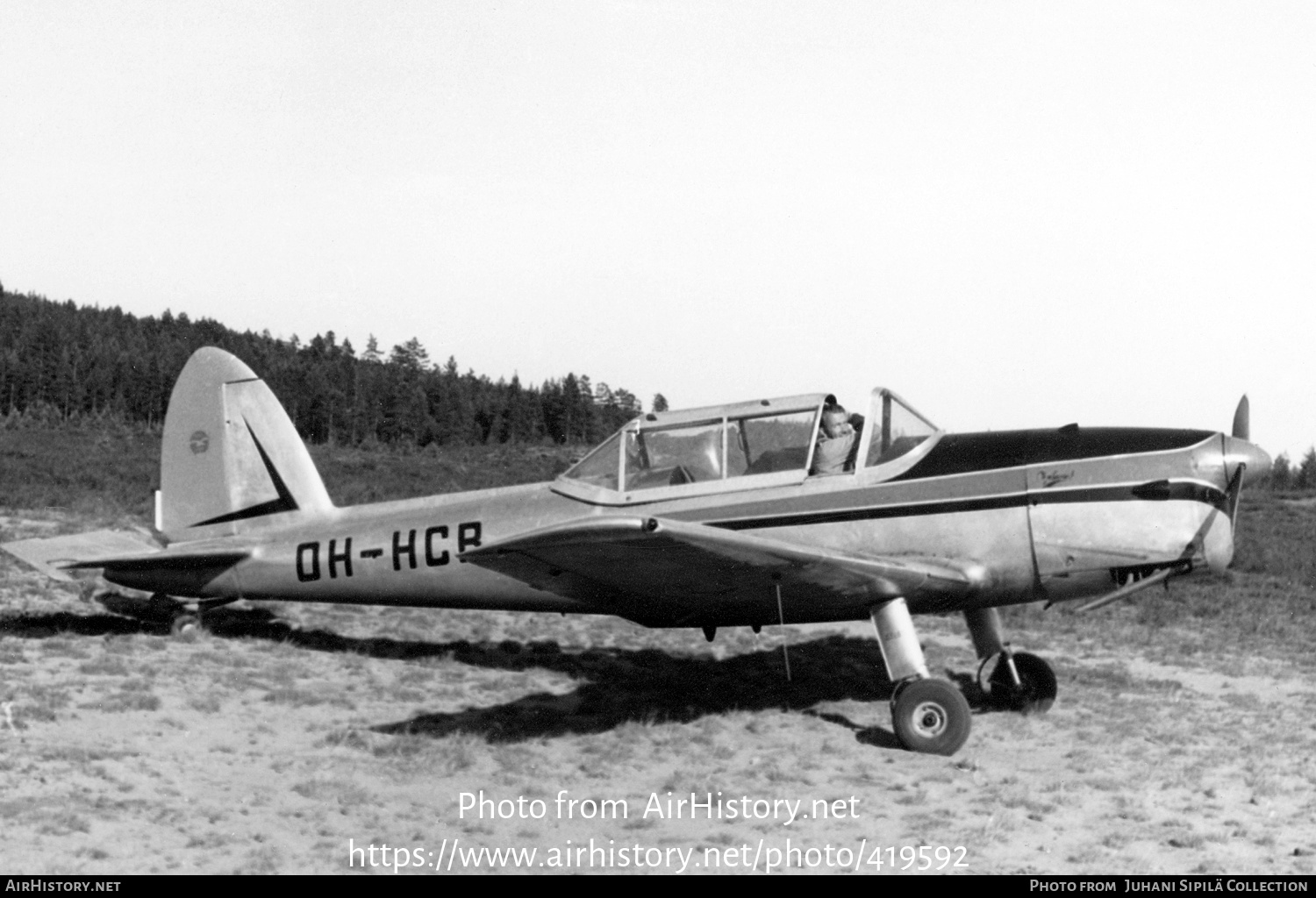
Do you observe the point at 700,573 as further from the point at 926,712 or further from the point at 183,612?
the point at 183,612

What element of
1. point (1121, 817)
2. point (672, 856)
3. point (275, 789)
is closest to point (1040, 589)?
point (1121, 817)

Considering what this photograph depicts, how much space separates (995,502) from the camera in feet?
22.6

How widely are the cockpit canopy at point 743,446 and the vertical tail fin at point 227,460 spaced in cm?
278

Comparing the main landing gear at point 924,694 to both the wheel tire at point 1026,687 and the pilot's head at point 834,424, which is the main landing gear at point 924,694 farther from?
the pilot's head at point 834,424

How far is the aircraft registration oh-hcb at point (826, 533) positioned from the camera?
21.2ft

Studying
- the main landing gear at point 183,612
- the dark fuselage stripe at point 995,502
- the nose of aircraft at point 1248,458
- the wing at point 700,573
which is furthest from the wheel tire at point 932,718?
the main landing gear at point 183,612

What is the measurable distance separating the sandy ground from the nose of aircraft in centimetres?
169

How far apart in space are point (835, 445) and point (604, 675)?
2.72 metres

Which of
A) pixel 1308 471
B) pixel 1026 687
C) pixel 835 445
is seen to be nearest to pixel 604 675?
pixel 835 445

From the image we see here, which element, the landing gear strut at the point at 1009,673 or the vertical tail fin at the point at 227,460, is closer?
the landing gear strut at the point at 1009,673

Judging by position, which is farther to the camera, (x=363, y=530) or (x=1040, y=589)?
(x=363, y=530)

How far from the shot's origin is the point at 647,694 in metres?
8.01
